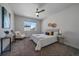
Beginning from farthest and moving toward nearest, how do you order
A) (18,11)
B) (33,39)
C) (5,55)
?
(33,39) → (18,11) → (5,55)

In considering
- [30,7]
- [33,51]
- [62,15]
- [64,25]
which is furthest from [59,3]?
[33,51]

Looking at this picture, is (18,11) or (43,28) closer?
(18,11)

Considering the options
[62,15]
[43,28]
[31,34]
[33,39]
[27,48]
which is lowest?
[27,48]

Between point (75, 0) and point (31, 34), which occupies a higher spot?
point (75, 0)

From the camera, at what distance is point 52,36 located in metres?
2.38

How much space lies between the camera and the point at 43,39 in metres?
2.51

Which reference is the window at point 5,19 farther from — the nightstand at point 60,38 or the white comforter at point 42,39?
the nightstand at point 60,38

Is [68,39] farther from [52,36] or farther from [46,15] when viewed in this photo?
[46,15]

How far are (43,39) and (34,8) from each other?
3.48ft

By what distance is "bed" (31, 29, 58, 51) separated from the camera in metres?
2.29

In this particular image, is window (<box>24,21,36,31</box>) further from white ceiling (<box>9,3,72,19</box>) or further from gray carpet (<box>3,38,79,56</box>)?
gray carpet (<box>3,38,79,56</box>)

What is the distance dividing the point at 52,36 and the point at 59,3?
102 centimetres

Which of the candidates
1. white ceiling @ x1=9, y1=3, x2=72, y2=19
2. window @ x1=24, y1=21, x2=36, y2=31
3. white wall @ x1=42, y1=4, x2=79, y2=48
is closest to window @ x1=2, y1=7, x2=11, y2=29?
white ceiling @ x1=9, y1=3, x2=72, y2=19

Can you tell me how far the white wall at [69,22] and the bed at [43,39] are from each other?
25cm
